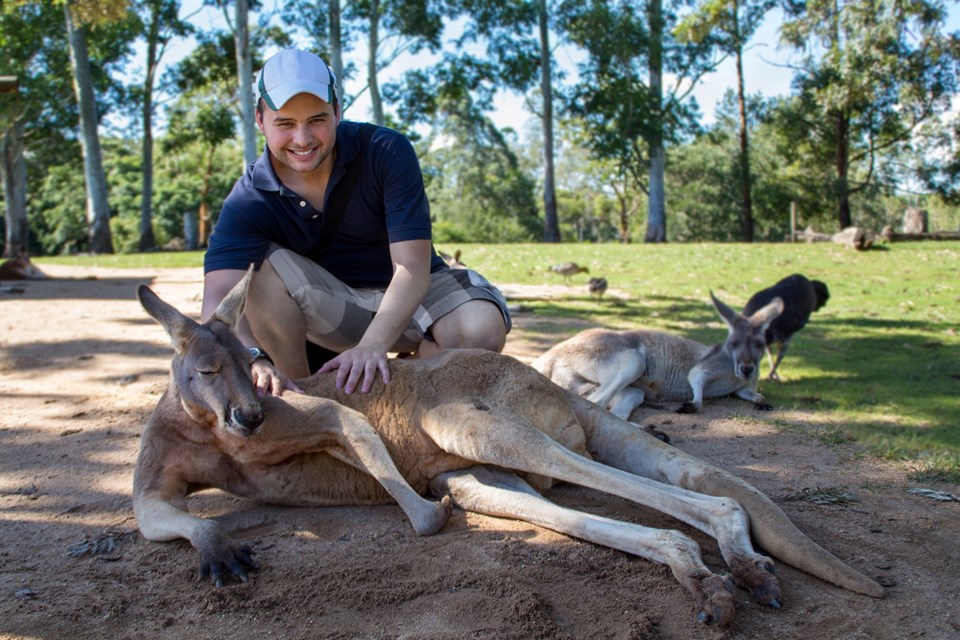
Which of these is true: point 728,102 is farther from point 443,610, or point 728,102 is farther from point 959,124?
point 443,610

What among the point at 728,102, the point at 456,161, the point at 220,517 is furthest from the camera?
the point at 728,102

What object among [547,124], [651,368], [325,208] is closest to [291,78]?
[325,208]

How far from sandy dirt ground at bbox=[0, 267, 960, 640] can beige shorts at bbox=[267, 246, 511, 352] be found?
862mm

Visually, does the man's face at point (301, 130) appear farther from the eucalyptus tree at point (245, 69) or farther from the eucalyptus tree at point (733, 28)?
the eucalyptus tree at point (733, 28)

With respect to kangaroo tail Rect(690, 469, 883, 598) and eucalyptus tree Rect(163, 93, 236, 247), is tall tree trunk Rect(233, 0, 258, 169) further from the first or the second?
kangaroo tail Rect(690, 469, 883, 598)

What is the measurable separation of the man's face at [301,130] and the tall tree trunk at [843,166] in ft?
74.1

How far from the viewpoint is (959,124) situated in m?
23.6

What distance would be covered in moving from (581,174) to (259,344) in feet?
158

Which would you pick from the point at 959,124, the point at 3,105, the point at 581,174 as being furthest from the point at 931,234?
the point at 581,174

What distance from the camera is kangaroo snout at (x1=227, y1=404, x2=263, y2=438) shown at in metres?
2.54

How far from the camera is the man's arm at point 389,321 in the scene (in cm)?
302

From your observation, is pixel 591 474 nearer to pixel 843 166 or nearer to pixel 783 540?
pixel 783 540

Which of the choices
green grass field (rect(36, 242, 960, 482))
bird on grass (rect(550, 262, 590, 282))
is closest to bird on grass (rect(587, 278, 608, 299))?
green grass field (rect(36, 242, 960, 482))

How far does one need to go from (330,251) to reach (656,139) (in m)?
19.9
